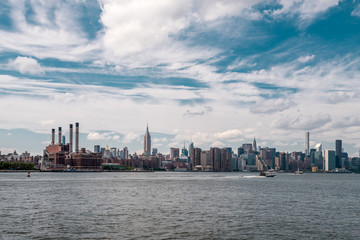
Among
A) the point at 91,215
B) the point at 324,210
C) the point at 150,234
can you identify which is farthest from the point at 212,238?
the point at 324,210

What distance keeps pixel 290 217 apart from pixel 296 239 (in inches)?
637

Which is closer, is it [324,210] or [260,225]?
[260,225]

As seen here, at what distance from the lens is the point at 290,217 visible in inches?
2313

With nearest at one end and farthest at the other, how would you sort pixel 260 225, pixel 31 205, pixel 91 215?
pixel 260 225 → pixel 91 215 → pixel 31 205

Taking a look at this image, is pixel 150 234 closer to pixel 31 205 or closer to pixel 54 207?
pixel 54 207

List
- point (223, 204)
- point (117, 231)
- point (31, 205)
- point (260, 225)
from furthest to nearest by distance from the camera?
point (223, 204), point (31, 205), point (260, 225), point (117, 231)

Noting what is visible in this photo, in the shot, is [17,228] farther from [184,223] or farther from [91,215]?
[184,223]

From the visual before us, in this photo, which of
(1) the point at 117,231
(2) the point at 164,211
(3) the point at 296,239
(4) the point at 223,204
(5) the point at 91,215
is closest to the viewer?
(3) the point at 296,239

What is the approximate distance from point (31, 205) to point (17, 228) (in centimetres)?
2485

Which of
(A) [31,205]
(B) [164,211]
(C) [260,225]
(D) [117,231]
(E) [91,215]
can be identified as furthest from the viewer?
(A) [31,205]

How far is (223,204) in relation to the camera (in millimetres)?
76688

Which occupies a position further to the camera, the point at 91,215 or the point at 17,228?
the point at 91,215

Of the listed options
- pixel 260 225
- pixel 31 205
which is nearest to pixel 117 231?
pixel 260 225

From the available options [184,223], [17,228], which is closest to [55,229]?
[17,228]
